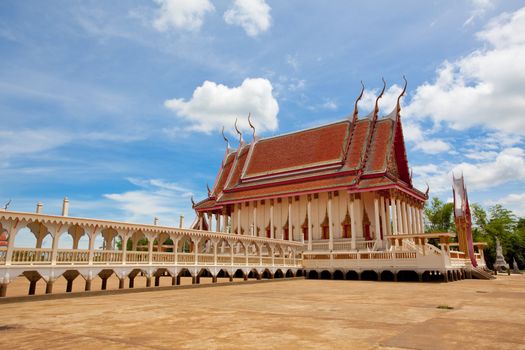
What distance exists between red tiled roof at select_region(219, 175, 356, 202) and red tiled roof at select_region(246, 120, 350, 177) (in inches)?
85.5

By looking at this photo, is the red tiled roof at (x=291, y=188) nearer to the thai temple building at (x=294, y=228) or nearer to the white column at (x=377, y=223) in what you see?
the thai temple building at (x=294, y=228)

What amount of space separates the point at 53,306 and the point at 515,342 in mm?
9802

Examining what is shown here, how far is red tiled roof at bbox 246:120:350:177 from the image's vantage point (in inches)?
1291

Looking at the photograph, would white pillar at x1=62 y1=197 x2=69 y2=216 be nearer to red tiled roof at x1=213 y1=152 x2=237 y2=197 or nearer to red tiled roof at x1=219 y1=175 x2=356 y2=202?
red tiled roof at x1=219 y1=175 x2=356 y2=202

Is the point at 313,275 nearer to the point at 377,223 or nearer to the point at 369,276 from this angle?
the point at 369,276

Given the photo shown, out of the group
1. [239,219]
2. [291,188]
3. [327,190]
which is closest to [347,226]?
[327,190]

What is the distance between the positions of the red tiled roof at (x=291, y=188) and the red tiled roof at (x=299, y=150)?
7.13 feet

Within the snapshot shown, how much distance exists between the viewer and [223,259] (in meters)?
20.3

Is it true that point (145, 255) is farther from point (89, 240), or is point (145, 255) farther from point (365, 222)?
point (365, 222)

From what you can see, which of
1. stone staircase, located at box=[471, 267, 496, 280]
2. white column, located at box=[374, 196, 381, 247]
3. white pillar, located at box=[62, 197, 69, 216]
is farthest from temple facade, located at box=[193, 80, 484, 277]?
white pillar, located at box=[62, 197, 69, 216]

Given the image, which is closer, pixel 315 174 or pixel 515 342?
pixel 515 342

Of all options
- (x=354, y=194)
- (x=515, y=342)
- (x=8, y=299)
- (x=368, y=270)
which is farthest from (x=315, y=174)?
(x=515, y=342)

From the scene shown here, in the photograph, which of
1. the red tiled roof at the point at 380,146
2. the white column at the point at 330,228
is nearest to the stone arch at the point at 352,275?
the white column at the point at 330,228

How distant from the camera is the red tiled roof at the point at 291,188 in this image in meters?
28.8
